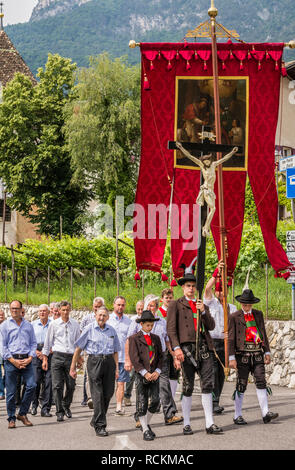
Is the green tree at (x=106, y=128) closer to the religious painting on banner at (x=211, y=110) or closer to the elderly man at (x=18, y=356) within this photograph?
the religious painting on banner at (x=211, y=110)

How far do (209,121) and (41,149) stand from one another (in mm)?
30569

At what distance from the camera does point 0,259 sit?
3372cm

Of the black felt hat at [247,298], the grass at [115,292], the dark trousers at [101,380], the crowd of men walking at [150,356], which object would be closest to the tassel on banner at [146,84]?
the crowd of men walking at [150,356]

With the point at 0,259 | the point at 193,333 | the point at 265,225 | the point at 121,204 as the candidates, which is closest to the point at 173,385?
the point at 193,333

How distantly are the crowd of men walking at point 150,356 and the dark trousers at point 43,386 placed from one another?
0.05ft

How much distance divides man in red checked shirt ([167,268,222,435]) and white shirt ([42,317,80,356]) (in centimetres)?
245

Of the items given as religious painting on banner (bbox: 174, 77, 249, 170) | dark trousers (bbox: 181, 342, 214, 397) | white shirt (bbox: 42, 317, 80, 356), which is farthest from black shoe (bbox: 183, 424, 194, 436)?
religious painting on banner (bbox: 174, 77, 249, 170)

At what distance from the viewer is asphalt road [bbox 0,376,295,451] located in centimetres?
931

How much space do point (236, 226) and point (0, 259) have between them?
19593 millimetres

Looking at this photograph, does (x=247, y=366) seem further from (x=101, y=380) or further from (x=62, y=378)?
(x=62, y=378)

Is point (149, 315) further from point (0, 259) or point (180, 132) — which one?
point (0, 259)

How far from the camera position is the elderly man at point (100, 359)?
1067cm

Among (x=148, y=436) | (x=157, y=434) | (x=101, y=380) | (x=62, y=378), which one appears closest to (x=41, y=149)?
(x=62, y=378)

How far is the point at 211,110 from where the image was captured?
604 inches
